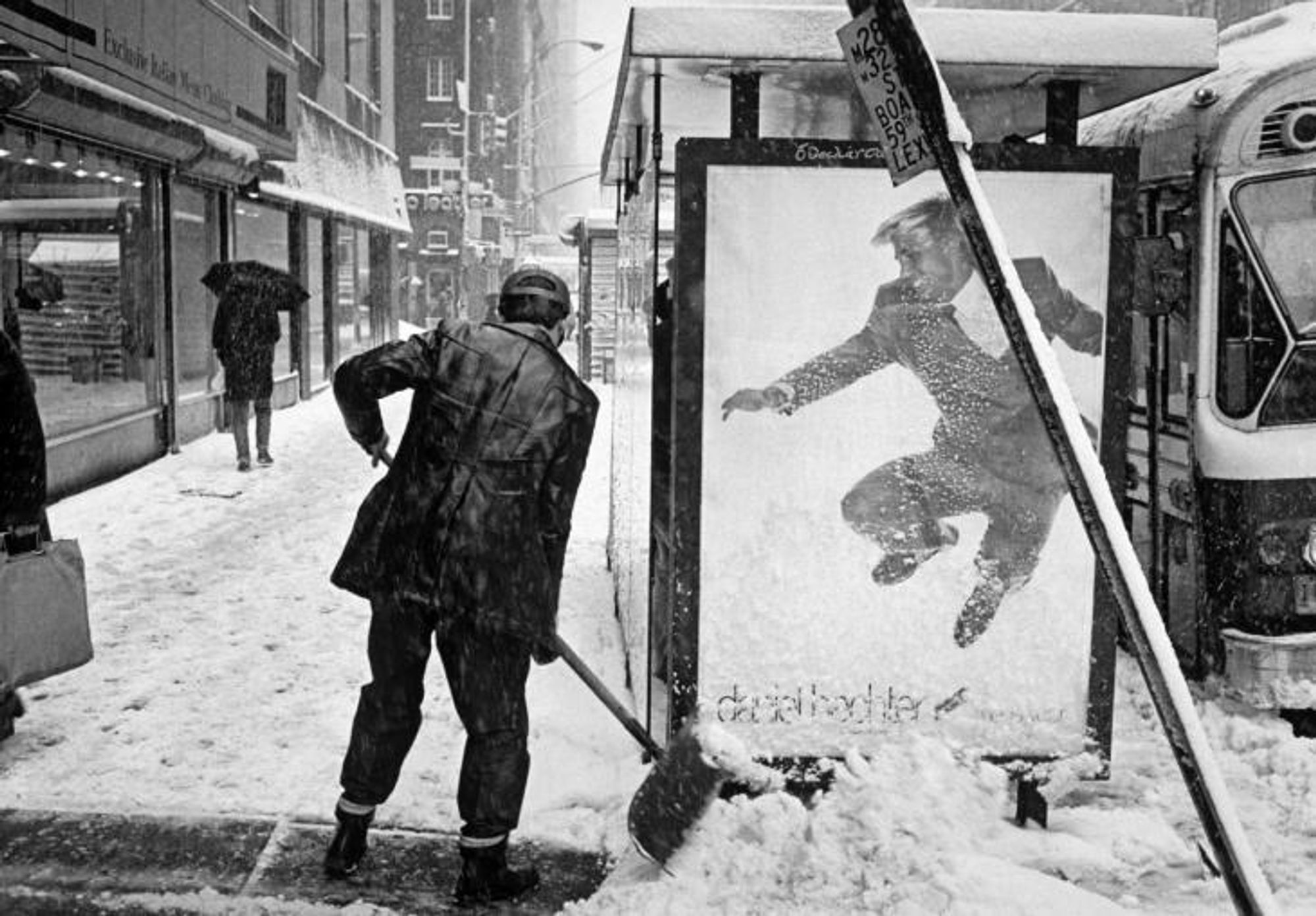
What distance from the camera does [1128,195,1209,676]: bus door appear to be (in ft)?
19.5

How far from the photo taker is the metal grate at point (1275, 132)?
5.81m

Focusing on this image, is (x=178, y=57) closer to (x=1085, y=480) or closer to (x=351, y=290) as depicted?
(x=1085, y=480)

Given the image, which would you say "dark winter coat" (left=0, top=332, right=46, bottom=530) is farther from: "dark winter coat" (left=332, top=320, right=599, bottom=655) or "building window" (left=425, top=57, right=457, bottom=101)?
"building window" (left=425, top=57, right=457, bottom=101)

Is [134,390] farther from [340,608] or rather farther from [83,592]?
[83,592]

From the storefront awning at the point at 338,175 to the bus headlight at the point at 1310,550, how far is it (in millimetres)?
14139

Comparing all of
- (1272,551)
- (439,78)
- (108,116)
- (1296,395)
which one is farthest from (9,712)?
(439,78)

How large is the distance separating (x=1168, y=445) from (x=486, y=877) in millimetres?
4047

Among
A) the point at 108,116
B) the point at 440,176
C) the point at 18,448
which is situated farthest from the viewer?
the point at 440,176

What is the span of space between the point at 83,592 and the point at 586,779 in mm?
2101

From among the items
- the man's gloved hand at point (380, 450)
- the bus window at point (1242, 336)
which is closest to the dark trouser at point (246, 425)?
the man's gloved hand at point (380, 450)

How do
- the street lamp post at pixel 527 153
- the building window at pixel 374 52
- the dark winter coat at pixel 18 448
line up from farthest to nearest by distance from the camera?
the street lamp post at pixel 527 153 < the building window at pixel 374 52 < the dark winter coat at pixel 18 448

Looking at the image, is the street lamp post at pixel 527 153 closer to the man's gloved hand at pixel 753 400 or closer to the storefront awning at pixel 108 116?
the storefront awning at pixel 108 116

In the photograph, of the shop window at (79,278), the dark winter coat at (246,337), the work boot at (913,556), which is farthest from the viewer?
the dark winter coat at (246,337)

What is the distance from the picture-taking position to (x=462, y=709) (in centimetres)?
396
